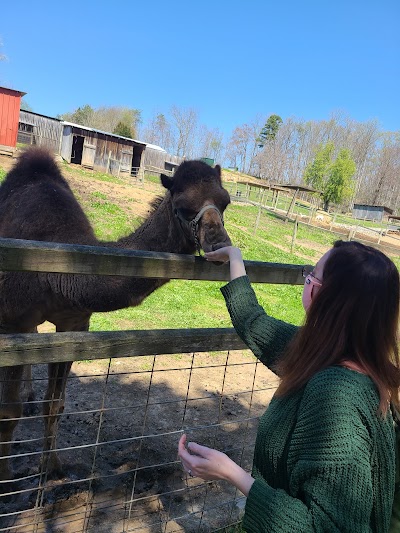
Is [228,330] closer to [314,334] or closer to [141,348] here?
[141,348]

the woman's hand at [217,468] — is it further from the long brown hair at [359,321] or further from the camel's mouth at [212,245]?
the camel's mouth at [212,245]

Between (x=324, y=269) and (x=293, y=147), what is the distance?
105m

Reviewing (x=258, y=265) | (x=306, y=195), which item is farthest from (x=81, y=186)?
(x=306, y=195)

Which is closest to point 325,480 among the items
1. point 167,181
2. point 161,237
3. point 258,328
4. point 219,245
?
point 258,328

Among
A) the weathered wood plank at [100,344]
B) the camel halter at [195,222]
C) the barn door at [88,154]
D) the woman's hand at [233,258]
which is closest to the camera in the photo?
the weathered wood plank at [100,344]

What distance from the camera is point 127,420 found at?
4.94 metres

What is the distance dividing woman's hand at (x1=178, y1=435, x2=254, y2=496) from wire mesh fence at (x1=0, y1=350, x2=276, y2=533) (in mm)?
847

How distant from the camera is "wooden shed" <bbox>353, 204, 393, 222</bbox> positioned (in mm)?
69062

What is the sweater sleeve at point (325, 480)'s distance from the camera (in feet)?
4.44

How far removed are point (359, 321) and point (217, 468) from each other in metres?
0.69

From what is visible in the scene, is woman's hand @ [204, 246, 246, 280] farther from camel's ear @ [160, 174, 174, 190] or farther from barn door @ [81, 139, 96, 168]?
barn door @ [81, 139, 96, 168]

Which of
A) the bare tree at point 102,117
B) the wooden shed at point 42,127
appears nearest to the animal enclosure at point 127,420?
the wooden shed at point 42,127

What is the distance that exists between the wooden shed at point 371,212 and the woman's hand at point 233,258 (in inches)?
2803

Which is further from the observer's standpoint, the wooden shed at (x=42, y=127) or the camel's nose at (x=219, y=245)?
the wooden shed at (x=42, y=127)
